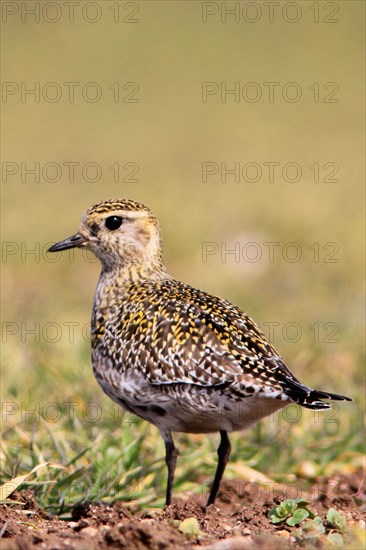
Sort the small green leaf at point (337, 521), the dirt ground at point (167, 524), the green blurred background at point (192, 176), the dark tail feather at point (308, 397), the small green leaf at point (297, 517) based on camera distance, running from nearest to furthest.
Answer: the dirt ground at point (167, 524) < the small green leaf at point (337, 521) < the small green leaf at point (297, 517) < the dark tail feather at point (308, 397) < the green blurred background at point (192, 176)

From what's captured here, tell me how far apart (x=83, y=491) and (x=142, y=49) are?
3054 centimetres

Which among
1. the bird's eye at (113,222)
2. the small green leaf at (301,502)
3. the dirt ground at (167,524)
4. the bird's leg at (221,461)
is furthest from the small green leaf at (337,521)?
the bird's eye at (113,222)

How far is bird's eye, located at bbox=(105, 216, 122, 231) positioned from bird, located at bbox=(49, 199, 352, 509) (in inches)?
15.0

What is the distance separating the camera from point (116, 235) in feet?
20.8

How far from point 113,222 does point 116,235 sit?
0.29 ft

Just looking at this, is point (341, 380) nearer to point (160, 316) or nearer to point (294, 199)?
point (160, 316)

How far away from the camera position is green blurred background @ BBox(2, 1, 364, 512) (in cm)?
851

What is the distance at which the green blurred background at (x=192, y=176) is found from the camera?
851cm

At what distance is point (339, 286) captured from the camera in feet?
37.2

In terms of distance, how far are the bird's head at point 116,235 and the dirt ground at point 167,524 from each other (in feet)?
5.19

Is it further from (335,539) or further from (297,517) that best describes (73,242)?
(335,539)

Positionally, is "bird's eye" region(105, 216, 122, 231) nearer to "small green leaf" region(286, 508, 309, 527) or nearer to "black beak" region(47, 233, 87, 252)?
"black beak" region(47, 233, 87, 252)

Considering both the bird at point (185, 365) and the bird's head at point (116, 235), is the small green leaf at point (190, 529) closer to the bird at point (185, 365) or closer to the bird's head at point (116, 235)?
the bird at point (185, 365)

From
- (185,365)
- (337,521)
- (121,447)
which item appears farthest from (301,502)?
(121,447)
